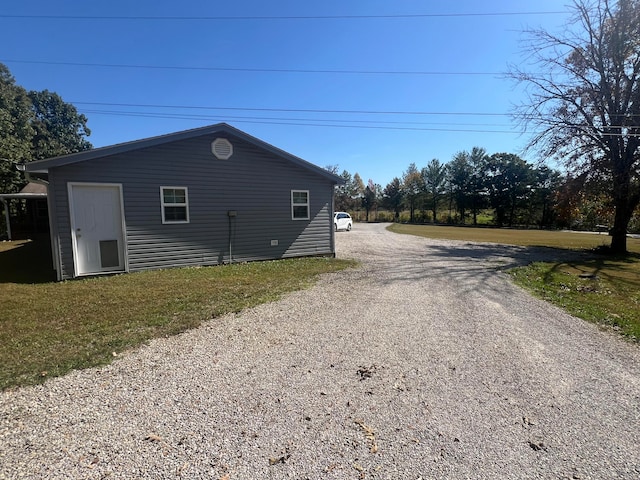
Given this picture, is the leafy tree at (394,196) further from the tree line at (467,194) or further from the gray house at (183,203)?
the gray house at (183,203)

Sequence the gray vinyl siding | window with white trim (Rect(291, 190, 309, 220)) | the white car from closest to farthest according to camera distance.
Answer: the gray vinyl siding
window with white trim (Rect(291, 190, 309, 220))
the white car

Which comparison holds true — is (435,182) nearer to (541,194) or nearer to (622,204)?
(541,194)

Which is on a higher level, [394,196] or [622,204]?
[394,196]

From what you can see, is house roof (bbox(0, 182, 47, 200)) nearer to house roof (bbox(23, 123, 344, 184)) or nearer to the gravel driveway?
house roof (bbox(23, 123, 344, 184))

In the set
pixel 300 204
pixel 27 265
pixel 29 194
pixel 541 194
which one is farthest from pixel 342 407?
pixel 541 194

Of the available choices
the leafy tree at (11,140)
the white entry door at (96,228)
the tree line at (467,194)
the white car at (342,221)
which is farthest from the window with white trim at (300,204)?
the tree line at (467,194)

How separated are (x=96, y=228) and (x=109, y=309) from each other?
12.2ft

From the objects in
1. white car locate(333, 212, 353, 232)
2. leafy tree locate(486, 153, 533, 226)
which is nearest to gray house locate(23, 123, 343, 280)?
white car locate(333, 212, 353, 232)

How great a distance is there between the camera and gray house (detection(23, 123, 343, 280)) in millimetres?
7613

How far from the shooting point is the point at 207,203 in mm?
9352

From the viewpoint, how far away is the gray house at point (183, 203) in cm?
761

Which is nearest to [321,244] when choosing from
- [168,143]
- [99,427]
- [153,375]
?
[168,143]

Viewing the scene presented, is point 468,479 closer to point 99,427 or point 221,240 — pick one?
point 99,427

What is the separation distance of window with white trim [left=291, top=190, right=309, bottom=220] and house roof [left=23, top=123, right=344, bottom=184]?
0.89m
